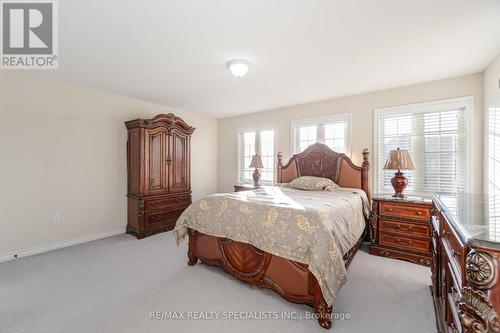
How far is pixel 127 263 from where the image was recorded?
114 inches

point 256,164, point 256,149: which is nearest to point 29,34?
point 256,164

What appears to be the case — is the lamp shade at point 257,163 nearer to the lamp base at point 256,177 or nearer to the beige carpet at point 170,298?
the lamp base at point 256,177

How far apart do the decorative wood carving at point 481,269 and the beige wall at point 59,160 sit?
15.0 feet

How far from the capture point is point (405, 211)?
294cm

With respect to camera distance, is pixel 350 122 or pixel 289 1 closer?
pixel 289 1

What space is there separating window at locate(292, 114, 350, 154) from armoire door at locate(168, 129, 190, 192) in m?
2.29

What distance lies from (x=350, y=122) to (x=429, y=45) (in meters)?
1.72

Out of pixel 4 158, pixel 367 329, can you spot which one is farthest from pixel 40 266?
pixel 367 329

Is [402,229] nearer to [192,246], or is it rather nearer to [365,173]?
[365,173]

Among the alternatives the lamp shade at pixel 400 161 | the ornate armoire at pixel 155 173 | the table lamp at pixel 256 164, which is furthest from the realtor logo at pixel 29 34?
the lamp shade at pixel 400 161

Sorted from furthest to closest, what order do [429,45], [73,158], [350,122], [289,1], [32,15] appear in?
[350,122] → [73,158] → [429,45] → [32,15] → [289,1]

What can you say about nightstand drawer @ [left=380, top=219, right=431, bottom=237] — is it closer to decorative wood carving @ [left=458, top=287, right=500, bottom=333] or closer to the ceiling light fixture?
decorative wood carving @ [left=458, top=287, right=500, bottom=333]

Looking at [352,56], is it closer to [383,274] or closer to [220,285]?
[383,274]

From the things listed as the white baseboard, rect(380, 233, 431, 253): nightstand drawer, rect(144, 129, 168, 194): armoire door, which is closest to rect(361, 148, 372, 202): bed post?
rect(380, 233, 431, 253): nightstand drawer
